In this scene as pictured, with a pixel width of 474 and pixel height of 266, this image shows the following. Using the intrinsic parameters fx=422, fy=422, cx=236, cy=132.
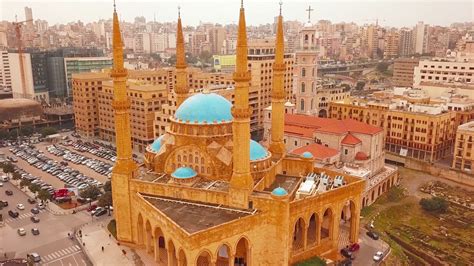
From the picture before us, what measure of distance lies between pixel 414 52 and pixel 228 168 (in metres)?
171

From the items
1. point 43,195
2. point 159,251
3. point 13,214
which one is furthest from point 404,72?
point 13,214

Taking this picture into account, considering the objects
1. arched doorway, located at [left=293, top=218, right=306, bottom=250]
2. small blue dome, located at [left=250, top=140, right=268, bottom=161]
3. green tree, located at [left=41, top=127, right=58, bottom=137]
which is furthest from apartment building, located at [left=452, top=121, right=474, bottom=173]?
green tree, located at [left=41, top=127, right=58, bottom=137]

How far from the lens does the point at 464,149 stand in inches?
2126

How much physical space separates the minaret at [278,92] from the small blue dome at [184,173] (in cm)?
877

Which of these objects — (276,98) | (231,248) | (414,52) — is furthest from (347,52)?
(231,248)

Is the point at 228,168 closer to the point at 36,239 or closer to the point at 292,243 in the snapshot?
the point at 292,243

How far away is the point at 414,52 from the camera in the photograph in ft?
595

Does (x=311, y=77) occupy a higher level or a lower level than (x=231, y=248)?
higher

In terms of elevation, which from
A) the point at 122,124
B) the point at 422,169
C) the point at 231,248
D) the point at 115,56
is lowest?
the point at 422,169

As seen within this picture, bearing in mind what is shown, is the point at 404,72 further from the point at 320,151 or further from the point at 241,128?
the point at 241,128

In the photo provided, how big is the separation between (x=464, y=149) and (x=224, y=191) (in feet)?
126

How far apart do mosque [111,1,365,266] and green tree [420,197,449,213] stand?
13285 millimetres

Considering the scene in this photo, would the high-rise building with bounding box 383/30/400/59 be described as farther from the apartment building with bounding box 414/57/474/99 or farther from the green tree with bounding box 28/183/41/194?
the green tree with bounding box 28/183/41/194

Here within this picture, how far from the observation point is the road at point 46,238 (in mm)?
33469
